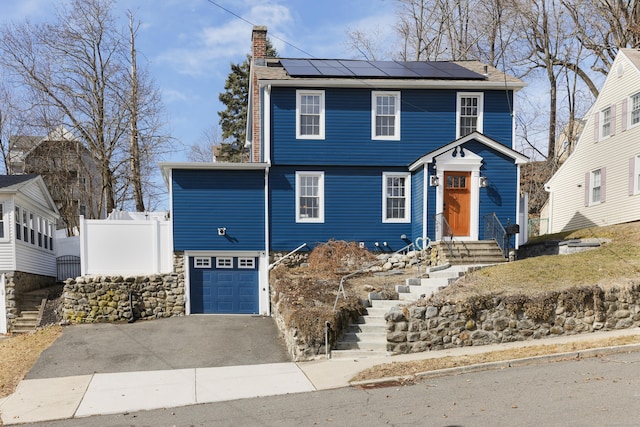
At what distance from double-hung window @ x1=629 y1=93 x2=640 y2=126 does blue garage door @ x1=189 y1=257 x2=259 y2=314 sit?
629 inches

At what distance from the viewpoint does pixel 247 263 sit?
17.4 metres

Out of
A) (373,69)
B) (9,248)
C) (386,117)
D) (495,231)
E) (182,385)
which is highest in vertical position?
(373,69)

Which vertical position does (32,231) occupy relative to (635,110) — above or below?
below

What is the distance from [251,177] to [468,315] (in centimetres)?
948

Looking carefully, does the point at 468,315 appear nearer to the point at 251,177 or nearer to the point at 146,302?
the point at 251,177

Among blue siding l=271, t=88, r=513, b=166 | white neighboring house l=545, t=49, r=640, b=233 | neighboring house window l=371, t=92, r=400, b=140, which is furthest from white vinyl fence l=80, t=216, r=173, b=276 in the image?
white neighboring house l=545, t=49, r=640, b=233

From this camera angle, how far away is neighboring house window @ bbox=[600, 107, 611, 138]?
21.0 meters

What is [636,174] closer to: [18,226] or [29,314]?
[29,314]

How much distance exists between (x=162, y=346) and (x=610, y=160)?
19176mm

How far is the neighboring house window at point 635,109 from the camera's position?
1911cm

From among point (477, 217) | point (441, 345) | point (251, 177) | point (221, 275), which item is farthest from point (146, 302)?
point (477, 217)

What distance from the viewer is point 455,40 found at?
1272 inches

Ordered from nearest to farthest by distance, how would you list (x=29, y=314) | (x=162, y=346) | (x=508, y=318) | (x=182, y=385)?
(x=182, y=385), (x=508, y=318), (x=162, y=346), (x=29, y=314)

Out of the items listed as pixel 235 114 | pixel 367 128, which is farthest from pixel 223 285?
pixel 235 114
